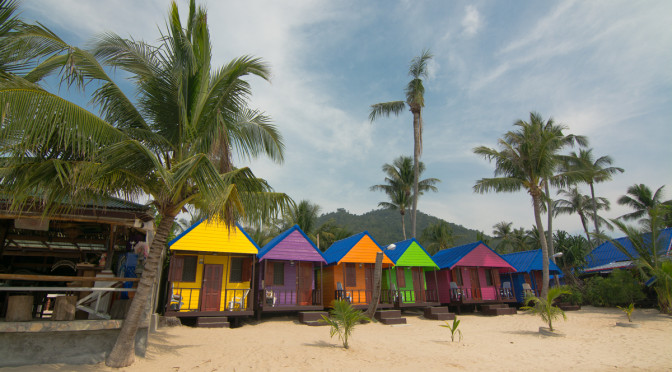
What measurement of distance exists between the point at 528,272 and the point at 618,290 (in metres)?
5.23

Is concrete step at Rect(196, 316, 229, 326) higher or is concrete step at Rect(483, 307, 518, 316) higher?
concrete step at Rect(196, 316, 229, 326)

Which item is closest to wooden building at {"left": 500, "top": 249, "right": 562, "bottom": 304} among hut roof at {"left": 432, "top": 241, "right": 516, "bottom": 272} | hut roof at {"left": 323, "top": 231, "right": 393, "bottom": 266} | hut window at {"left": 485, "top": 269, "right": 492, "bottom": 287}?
hut window at {"left": 485, "top": 269, "right": 492, "bottom": 287}

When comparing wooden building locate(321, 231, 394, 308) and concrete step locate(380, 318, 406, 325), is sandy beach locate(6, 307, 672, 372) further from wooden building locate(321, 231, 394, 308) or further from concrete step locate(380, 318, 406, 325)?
wooden building locate(321, 231, 394, 308)

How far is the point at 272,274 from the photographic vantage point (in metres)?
16.6

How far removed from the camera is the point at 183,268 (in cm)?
1504

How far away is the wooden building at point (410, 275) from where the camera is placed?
61.2ft

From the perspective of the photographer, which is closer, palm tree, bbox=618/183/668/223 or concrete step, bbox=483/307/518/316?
concrete step, bbox=483/307/518/316

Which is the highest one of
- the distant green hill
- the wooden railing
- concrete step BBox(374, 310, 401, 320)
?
the distant green hill

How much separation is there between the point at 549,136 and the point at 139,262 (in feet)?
67.4

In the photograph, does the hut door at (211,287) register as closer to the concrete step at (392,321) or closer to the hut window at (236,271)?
the hut window at (236,271)

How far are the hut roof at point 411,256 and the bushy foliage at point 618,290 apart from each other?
30.2 feet

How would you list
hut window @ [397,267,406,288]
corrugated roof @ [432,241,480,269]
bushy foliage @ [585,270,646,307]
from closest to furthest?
bushy foliage @ [585,270,646,307] → hut window @ [397,267,406,288] → corrugated roof @ [432,241,480,269]

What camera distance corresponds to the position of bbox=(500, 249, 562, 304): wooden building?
74.5 ft

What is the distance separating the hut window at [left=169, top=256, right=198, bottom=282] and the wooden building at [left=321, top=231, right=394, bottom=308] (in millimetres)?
5973
